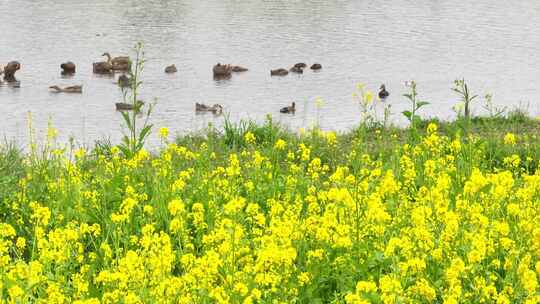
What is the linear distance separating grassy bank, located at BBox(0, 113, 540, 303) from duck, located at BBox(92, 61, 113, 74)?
16.7 ft

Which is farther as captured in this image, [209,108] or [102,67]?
[102,67]

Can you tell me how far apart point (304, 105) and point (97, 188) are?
4936 mm

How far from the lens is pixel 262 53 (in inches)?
590

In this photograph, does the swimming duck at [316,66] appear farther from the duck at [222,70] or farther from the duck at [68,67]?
the duck at [68,67]

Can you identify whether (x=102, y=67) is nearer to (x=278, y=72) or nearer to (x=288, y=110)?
(x=278, y=72)

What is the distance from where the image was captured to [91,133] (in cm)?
1037

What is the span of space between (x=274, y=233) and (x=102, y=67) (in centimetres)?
869

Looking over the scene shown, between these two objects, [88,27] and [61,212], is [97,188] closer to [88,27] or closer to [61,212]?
[61,212]

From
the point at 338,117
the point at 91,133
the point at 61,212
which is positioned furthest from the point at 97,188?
the point at 338,117

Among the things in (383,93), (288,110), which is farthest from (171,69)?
(383,93)

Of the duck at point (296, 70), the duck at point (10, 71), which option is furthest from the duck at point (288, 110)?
the duck at point (10, 71)

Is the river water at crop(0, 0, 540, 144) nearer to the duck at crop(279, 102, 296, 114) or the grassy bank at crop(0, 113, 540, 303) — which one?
the duck at crop(279, 102, 296, 114)

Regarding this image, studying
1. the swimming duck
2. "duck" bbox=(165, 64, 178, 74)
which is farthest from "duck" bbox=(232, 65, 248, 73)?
the swimming duck

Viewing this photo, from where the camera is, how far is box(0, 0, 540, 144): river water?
11539 mm
